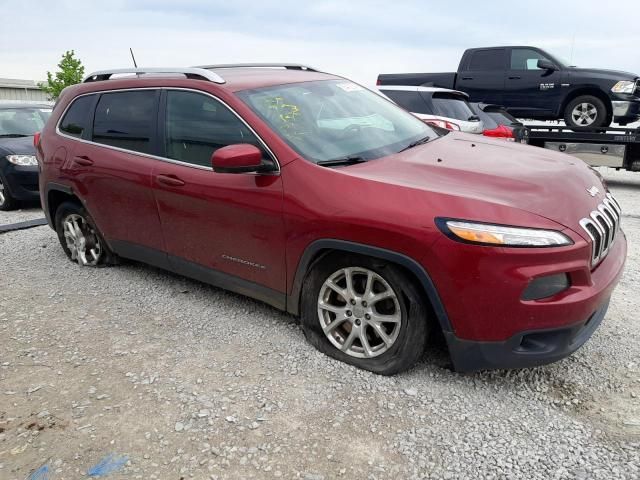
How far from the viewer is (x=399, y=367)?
9.84ft

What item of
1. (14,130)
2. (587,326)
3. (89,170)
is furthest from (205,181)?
(14,130)

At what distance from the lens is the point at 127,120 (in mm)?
4176

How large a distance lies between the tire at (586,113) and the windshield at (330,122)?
6952mm

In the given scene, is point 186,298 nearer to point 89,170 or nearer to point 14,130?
point 89,170

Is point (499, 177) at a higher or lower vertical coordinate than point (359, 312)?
higher

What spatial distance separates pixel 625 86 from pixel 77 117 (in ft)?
28.3

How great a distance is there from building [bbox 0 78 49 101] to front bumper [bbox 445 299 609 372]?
155 feet

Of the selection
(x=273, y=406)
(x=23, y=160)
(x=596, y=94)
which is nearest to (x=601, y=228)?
(x=273, y=406)

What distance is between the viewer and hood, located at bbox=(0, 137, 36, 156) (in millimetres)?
7906

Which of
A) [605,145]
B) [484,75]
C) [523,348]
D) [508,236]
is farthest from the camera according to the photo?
[484,75]

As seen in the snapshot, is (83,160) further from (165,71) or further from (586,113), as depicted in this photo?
(586,113)

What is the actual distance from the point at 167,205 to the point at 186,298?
84cm

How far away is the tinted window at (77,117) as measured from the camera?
15.1 feet

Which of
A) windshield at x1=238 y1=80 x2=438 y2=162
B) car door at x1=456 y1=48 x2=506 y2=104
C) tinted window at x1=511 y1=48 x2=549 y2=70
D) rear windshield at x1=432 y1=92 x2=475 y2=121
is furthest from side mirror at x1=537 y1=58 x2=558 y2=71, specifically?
windshield at x1=238 y1=80 x2=438 y2=162
